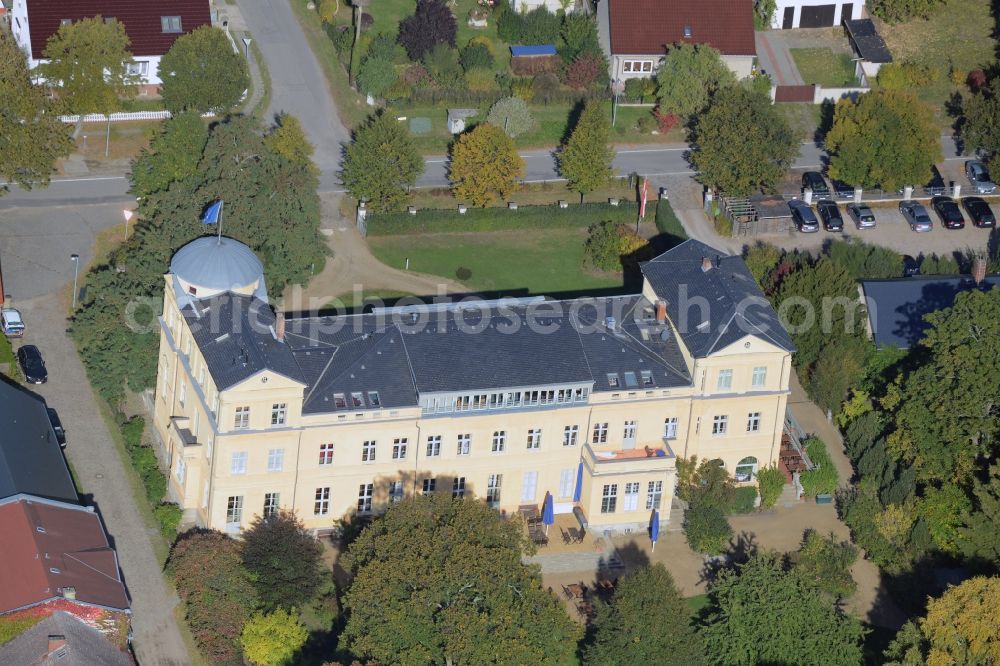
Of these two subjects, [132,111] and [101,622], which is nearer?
[101,622]

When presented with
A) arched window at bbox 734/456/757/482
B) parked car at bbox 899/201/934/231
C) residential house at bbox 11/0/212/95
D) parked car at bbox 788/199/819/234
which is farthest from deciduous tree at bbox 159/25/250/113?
parked car at bbox 899/201/934/231

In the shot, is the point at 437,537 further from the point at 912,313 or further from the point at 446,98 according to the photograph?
the point at 446,98

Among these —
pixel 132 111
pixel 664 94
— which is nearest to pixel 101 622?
pixel 132 111

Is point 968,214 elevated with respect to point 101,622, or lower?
elevated

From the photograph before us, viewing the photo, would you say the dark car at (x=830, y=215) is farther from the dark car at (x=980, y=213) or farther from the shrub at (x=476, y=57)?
the shrub at (x=476, y=57)

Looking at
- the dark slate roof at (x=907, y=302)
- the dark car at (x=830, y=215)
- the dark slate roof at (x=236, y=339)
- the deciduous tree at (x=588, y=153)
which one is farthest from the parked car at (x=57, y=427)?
the dark car at (x=830, y=215)

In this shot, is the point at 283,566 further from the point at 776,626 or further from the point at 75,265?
the point at 75,265

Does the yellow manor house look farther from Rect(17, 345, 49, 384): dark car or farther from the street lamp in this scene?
the street lamp
